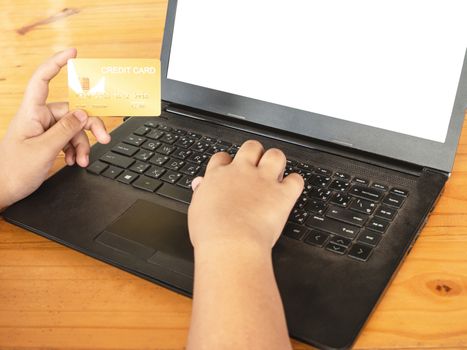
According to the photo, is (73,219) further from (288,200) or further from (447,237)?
(447,237)

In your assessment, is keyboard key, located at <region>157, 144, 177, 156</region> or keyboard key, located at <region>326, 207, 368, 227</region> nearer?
keyboard key, located at <region>326, 207, 368, 227</region>

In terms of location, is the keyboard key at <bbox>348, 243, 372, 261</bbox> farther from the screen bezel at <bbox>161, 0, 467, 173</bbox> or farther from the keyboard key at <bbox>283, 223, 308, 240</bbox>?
the screen bezel at <bbox>161, 0, 467, 173</bbox>

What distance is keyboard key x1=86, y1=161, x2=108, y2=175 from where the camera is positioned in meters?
0.77

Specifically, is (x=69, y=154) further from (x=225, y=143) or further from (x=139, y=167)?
(x=225, y=143)

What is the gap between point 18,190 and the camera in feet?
2.37

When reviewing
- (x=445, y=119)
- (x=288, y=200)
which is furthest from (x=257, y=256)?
(x=445, y=119)

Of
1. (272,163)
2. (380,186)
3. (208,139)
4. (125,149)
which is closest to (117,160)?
(125,149)

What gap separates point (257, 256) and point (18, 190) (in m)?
0.34

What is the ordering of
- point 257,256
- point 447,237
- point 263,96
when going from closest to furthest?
1. point 257,256
2. point 447,237
3. point 263,96

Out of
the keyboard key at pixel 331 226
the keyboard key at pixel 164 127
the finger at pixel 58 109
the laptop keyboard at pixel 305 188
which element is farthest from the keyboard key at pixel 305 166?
the finger at pixel 58 109

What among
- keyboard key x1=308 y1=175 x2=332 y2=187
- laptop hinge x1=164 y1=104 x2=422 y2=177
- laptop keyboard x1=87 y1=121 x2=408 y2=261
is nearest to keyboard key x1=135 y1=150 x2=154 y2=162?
laptop keyboard x1=87 y1=121 x2=408 y2=261

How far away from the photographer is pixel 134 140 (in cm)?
82

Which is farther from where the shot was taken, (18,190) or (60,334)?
(18,190)

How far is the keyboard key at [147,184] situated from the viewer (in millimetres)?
734
